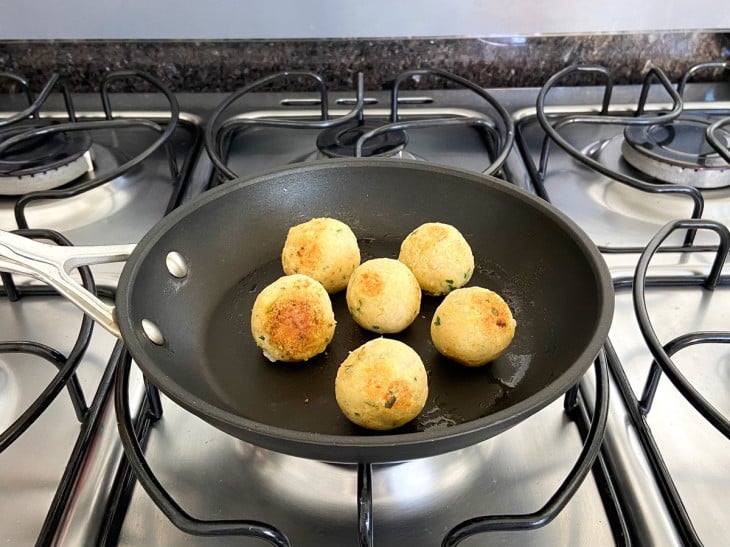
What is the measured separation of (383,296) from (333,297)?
120mm

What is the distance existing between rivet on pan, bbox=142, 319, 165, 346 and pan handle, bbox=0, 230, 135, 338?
2.1 inches

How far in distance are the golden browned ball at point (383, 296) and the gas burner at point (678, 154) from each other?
1.67ft

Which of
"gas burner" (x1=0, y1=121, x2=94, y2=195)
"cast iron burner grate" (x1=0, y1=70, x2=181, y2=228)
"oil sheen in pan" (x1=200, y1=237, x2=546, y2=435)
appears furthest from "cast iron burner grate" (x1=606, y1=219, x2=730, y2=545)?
"gas burner" (x1=0, y1=121, x2=94, y2=195)

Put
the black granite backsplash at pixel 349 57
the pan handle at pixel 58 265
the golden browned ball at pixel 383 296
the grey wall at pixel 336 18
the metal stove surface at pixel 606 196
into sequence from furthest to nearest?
1. the black granite backsplash at pixel 349 57
2. the grey wall at pixel 336 18
3. the metal stove surface at pixel 606 196
4. the golden browned ball at pixel 383 296
5. the pan handle at pixel 58 265

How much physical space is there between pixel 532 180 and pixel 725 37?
0.54 metres

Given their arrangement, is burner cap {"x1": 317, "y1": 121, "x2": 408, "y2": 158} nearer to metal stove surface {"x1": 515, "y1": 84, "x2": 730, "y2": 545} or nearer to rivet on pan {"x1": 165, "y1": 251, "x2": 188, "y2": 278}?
metal stove surface {"x1": 515, "y1": 84, "x2": 730, "y2": 545}

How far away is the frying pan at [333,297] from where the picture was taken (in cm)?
52

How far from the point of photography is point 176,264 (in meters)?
0.73

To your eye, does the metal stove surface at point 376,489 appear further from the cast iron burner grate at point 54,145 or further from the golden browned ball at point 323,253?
the cast iron burner grate at point 54,145

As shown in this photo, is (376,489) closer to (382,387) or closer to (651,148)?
(382,387)

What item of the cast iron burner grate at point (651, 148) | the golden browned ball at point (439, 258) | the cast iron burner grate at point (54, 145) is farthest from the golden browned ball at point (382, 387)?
the cast iron burner grate at point (54, 145)

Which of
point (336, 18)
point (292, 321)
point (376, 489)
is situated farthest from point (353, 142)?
point (376, 489)

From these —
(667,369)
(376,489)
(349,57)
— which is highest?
(349,57)

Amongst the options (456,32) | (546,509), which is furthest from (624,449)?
(456,32)
